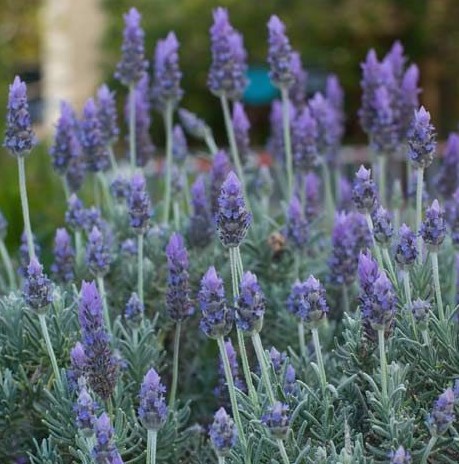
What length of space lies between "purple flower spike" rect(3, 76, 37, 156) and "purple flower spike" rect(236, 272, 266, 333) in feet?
2.14

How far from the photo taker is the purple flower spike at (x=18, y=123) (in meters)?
2.00

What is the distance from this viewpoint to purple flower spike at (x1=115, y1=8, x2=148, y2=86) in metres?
2.79

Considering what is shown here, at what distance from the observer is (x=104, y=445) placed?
1530mm

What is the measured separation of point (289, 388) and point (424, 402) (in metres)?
0.25

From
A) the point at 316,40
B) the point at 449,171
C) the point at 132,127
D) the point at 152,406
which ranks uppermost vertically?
the point at 316,40

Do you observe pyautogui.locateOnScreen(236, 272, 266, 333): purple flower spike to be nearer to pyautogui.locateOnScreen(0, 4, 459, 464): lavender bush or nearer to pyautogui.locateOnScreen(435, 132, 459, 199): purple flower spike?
pyautogui.locateOnScreen(0, 4, 459, 464): lavender bush

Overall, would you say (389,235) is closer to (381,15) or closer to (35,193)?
(35,193)

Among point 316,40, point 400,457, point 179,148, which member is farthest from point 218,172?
point 316,40

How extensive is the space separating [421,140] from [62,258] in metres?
0.97

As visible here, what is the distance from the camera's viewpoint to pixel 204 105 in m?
14.6

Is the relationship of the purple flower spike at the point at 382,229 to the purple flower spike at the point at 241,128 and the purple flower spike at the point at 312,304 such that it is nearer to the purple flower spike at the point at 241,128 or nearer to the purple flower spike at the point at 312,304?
the purple flower spike at the point at 312,304

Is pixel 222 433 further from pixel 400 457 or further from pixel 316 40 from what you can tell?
pixel 316 40

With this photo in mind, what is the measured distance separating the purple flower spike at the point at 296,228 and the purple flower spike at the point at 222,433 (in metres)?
1.11

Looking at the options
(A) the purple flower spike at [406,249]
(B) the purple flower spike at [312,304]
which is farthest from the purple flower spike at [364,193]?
(B) the purple flower spike at [312,304]
